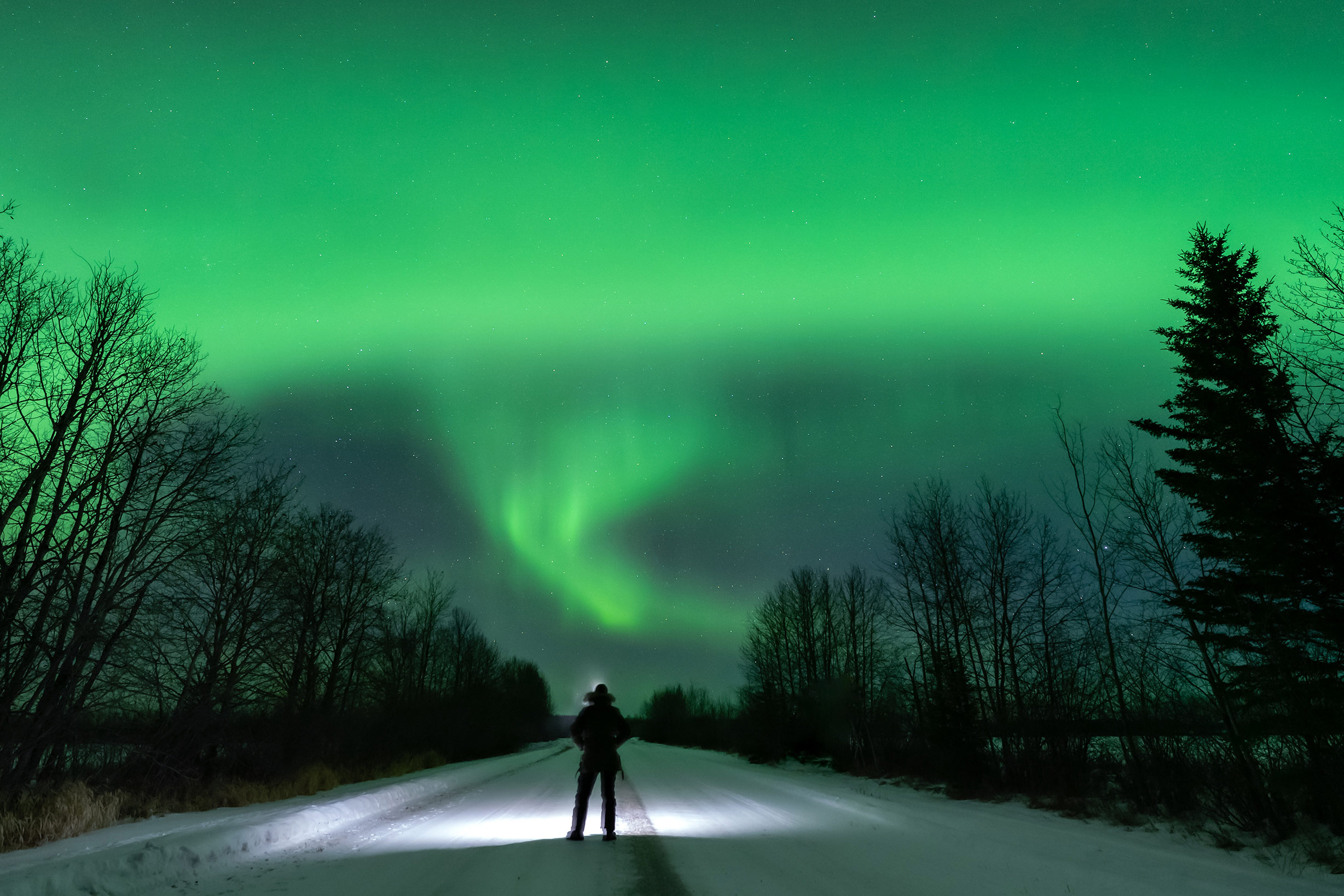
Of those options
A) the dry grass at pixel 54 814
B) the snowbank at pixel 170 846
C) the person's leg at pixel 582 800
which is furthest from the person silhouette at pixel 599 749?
the dry grass at pixel 54 814

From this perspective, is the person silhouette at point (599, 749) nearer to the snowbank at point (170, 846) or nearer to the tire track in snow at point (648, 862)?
the tire track in snow at point (648, 862)

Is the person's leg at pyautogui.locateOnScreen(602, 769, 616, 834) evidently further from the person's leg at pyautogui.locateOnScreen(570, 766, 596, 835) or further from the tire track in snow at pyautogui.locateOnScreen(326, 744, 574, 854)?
the tire track in snow at pyautogui.locateOnScreen(326, 744, 574, 854)

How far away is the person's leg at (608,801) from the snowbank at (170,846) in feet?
13.5

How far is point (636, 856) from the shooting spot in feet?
26.7

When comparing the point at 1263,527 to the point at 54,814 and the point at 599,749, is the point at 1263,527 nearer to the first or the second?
the point at 599,749

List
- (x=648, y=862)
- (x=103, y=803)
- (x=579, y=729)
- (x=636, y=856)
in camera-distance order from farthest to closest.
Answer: (x=103, y=803)
(x=579, y=729)
(x=636, y=856)
(x=648, y=862)

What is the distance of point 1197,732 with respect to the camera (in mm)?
12180

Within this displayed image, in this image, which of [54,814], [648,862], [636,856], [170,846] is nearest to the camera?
[170,846]

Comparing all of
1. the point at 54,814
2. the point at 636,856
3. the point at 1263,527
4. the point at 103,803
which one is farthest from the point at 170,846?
the point at 1263,527

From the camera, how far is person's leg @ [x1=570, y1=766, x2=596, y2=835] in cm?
945

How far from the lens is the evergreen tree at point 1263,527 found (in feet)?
32.2

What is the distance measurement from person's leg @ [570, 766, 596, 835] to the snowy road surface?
0.28 meters

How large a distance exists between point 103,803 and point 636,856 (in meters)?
9.83

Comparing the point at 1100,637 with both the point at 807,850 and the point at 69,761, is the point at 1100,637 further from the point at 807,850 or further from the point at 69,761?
the point at 69,761
